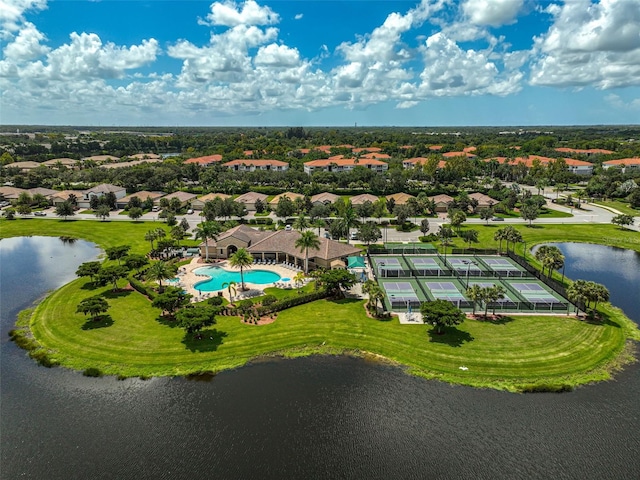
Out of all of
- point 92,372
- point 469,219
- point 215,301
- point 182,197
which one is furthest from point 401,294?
point 182,197

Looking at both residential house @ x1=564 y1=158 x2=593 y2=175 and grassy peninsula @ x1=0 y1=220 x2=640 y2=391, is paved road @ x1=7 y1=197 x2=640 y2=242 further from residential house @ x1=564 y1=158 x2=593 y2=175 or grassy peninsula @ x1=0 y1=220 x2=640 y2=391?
residential house @ x1=564 y1=158 x2=593 y2=175

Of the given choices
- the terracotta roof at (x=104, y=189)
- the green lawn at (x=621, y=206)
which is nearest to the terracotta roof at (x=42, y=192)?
the terracotta roof at (x=104, y=189)

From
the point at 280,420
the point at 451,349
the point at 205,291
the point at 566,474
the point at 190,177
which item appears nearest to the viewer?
the point at 566,474

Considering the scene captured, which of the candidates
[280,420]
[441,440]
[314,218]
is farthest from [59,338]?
[314,218]

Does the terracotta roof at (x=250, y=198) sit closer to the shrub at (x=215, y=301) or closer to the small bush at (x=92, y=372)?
the shrub at (x=215, y=301)

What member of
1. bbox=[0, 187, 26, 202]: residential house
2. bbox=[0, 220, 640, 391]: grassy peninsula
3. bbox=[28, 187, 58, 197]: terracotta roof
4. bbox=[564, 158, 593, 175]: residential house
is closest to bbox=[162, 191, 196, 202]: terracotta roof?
bbox=[28, 187, 58, 197]: terracotta roof

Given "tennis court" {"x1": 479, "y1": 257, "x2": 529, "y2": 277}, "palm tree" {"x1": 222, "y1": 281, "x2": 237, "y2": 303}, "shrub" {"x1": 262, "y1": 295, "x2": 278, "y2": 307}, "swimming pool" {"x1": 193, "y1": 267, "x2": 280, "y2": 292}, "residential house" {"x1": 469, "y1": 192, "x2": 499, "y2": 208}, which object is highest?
"shrub" {"x1": 262, "y1": 295, "x2": 278, "y2": 307}

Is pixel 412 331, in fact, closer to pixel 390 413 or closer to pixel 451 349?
pixel 451 349
